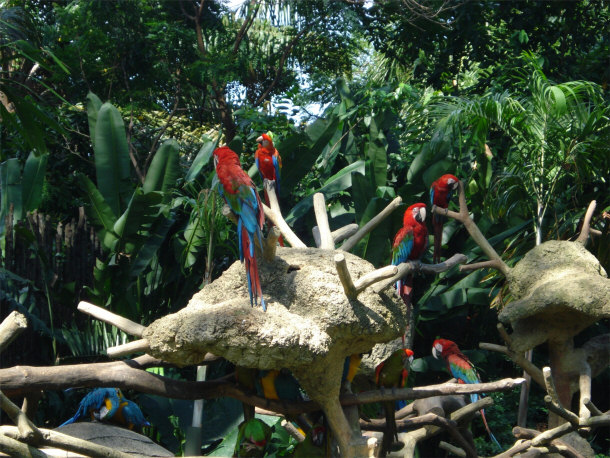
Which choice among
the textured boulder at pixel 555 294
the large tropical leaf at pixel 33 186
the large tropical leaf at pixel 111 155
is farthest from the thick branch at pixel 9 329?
the large tropical leaf at pixel 111 155

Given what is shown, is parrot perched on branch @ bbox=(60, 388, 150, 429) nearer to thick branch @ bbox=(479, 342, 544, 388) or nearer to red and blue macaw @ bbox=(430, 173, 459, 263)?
thick branch @ bbox=(479, 342, 544, 388)

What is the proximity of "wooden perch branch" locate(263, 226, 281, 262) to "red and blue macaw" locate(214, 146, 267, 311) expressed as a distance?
5cm

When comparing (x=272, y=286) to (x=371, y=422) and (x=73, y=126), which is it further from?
(x=73, y=126)

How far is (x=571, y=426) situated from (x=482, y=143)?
2091mm

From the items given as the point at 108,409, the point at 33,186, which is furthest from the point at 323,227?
the point at 33,186

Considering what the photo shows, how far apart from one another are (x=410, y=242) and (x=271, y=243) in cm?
139

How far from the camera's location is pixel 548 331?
4121 mm

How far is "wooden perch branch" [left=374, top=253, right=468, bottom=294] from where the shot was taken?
337 centimetres

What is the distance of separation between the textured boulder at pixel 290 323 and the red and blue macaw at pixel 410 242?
84 centimetres

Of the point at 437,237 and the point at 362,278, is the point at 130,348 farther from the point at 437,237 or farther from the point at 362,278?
the point at 437,237

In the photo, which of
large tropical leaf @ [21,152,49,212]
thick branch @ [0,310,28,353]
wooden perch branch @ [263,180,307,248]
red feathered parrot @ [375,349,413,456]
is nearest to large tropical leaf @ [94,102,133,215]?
large tropical leaf @ [21,152,49,212]

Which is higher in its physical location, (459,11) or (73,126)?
(459,11)

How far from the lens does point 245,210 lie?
3182 mm

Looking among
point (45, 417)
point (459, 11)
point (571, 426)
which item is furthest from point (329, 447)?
point (459, 11)
